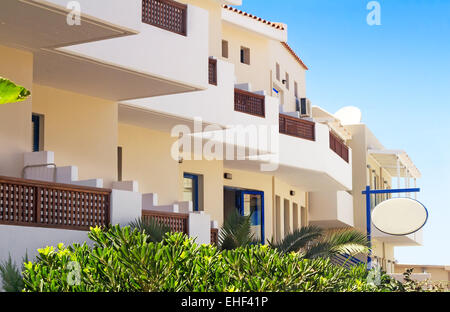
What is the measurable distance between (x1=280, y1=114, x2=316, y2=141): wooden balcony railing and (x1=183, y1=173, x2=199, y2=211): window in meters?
3.17

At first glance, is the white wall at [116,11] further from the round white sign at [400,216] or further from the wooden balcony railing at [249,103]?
the round white sign at [400,216]

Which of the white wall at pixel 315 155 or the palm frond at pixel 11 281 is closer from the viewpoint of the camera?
the palm frond at pixel 11 281

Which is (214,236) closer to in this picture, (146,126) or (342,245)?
(342,245)

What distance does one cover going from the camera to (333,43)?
55.0 metres

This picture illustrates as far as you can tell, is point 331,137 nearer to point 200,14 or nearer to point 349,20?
point 200,14

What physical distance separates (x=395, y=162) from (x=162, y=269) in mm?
34321

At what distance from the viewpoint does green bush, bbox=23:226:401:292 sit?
33.7ft

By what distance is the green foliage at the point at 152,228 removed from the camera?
1507cm

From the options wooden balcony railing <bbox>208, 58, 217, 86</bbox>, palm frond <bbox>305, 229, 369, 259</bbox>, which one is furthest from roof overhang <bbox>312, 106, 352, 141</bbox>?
palm frond <bbox>305, 229, 369, 259</bbox>

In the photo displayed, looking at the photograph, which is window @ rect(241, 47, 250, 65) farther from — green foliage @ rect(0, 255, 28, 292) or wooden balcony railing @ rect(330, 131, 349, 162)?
green foliage @ rect(0, 255, 28, 292)

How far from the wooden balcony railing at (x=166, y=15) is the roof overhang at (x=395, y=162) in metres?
20.5

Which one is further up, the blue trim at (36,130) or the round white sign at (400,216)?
the blue trim at (36,130)

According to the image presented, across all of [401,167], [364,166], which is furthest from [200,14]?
[401,167]

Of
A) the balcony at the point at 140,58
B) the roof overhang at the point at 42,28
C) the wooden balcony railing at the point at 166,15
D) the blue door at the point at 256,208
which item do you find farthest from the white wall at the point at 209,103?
the blue door at the point at 256,208
